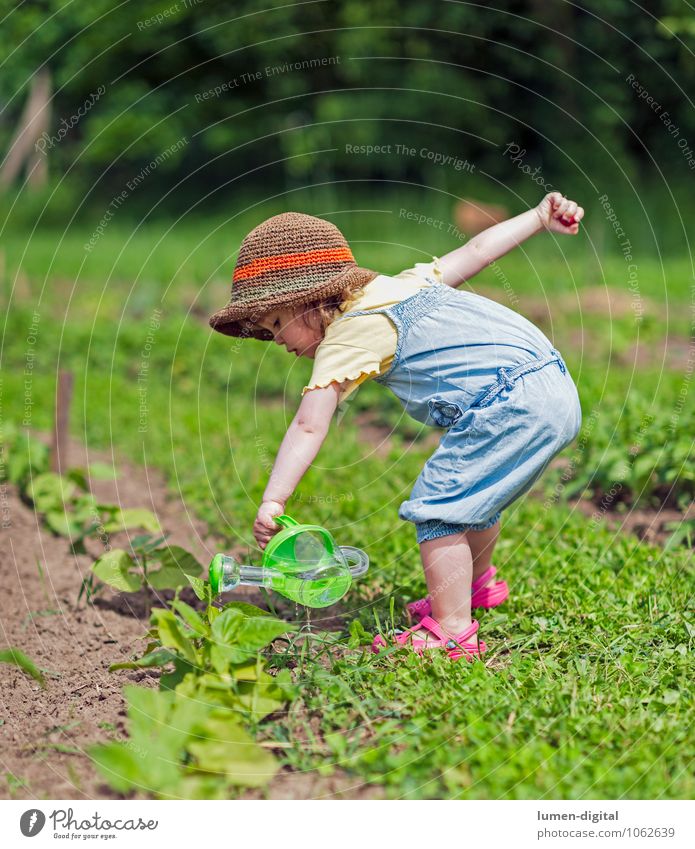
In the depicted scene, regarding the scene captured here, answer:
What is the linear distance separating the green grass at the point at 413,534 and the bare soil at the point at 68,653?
14 centimetres

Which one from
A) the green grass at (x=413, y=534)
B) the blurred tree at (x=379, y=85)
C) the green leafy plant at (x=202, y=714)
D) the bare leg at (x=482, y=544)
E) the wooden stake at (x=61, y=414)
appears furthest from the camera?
the blurred tree at (x=379, y=85)

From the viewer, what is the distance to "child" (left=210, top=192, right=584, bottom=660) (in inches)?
101

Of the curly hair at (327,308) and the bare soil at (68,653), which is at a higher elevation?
the curly hair at (327,308)

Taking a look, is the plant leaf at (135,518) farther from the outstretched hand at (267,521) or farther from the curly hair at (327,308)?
the curly hair at (327,308)

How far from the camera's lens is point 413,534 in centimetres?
356

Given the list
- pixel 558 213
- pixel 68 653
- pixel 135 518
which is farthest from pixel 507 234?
pixel 68 653

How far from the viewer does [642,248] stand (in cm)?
1012

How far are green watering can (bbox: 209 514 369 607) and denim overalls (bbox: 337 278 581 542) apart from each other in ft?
0.74

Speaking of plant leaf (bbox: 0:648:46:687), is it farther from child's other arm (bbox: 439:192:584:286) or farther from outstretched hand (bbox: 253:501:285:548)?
child's other arm (bbox: 439:192:584:286)

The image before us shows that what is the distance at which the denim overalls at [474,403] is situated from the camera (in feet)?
8.48

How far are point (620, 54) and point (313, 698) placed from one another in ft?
37.1

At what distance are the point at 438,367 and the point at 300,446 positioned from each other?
434 mm

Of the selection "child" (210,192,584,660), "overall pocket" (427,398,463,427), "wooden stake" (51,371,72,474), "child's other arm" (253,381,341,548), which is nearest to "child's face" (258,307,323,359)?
"child" (210,192,584,660)

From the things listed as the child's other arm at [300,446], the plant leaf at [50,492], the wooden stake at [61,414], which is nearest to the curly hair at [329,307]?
the child's other arm at [300,446]
